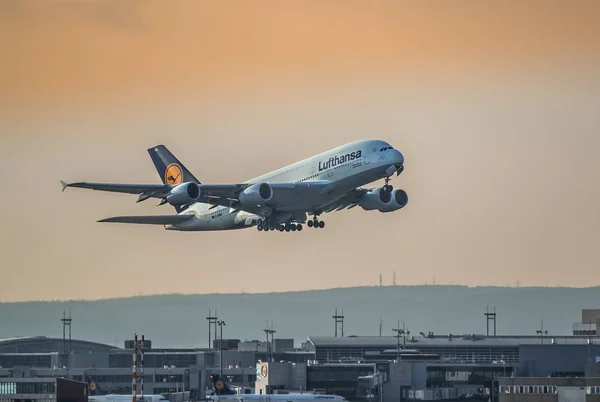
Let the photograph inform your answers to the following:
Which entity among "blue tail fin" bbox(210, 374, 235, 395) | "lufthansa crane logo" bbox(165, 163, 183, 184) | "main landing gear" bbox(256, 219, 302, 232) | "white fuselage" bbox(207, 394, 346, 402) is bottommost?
"white fuselage" bbox(207, 394, 346, 402)

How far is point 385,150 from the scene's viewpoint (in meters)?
120

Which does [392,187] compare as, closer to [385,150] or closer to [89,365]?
[385,150]

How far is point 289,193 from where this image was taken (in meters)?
125

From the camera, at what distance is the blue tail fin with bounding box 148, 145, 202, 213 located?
147625 mm

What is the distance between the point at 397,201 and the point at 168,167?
2804cm

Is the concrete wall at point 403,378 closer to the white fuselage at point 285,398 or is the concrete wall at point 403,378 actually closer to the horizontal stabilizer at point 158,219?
the white fuselage at point 285,398

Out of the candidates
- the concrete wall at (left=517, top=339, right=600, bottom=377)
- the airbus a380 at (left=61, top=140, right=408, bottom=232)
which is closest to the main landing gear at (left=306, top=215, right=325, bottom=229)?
the airbus a380 at (left=61, top=140, right=408, bottom=232)

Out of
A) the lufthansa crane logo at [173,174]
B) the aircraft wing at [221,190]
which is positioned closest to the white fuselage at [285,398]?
the aircraft wing at [221,190]

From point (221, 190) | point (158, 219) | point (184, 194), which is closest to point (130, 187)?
point (184, 194)

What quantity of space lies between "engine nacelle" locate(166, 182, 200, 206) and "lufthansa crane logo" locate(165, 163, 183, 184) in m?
22.6

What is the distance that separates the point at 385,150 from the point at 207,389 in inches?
2506

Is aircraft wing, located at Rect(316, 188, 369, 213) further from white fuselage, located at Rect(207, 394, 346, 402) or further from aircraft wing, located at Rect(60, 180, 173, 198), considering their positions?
white fuselage, located at Rect(207, 394, 346, 402)

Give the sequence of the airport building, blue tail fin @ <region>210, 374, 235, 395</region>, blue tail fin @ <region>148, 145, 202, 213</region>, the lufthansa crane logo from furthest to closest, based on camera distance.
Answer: the airport building < the lufthansa crane logo < blue tail fin @ <region>148, 145, 202, 213</region> < blue tail fin @ <region>210, 374, 235, 395</region>

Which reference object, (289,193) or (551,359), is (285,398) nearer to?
(289,193)
